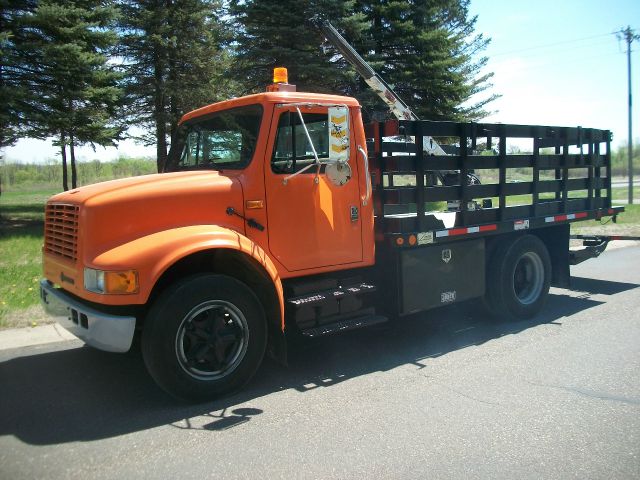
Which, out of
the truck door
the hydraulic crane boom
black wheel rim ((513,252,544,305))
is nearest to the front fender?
the truck door

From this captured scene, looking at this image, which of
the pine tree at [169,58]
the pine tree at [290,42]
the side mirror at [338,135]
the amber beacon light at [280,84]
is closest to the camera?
the side mirror at [338,135]

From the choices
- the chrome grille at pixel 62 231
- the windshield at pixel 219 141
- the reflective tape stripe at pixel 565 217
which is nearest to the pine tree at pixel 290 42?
the reflective tape stripe at pixel 565 217

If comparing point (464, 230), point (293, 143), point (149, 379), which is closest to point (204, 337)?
point (149, 379)

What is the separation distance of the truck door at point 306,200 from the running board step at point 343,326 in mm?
549

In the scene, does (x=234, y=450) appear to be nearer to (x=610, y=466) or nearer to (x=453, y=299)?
(x=610, y=466)

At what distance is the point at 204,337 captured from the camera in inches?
167

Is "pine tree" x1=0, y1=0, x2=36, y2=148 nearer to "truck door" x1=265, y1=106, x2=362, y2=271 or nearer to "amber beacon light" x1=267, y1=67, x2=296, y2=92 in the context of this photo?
"amber beacon light" x1=267, y1=67, x2=296, y2=92

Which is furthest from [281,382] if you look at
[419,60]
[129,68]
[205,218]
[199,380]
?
[129,68]

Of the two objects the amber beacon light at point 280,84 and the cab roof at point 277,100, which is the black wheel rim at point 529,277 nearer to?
the cab roof at point 277,100

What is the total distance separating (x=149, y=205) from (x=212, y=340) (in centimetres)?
115

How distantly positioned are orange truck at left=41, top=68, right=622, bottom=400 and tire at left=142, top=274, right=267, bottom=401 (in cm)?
1

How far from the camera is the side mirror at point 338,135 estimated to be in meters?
4.79

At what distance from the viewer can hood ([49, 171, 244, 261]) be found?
4066 millimetres

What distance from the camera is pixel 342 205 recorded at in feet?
16.8
